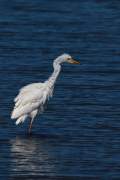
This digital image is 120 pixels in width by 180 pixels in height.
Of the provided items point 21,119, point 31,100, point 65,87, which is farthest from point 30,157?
point 65,87

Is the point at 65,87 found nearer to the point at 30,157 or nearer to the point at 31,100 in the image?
the point at 31,100

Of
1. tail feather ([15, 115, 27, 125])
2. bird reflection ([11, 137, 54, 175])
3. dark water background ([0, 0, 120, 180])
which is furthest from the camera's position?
tail feather ([15, 115, 27, 125])

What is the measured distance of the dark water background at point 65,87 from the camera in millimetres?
17781

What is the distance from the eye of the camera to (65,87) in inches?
980

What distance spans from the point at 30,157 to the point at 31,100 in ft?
9.25

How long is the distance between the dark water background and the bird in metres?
0.32

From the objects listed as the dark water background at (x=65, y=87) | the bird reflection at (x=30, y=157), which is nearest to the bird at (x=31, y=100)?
the dark water background at (x=65, y=87)

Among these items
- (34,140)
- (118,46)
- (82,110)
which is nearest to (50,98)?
(82,110)

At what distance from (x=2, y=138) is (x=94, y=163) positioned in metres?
2.62

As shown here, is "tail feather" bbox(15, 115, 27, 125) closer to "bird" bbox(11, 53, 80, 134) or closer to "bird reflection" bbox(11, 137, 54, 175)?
"bird" bbox(11, 53, 80, 134)

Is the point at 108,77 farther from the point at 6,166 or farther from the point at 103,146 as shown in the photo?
the point at 6,166

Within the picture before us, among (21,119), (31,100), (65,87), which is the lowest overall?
(65,87)

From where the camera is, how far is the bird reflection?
17.2 m

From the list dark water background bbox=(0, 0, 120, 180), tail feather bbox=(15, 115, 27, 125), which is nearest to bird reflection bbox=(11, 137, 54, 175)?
dark water background bbox=(0, 0, 120, 180)
